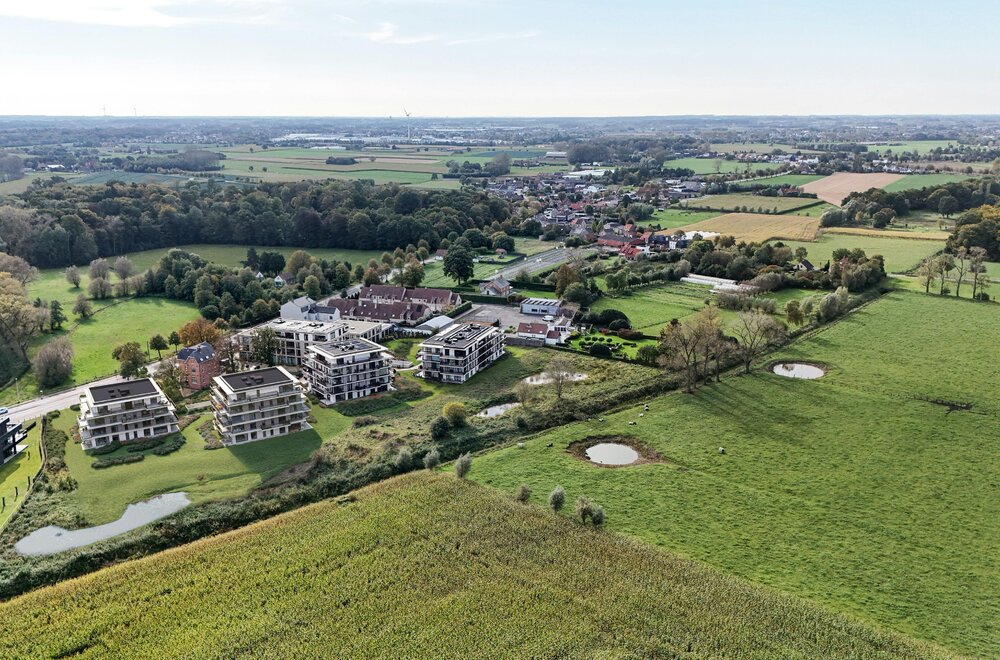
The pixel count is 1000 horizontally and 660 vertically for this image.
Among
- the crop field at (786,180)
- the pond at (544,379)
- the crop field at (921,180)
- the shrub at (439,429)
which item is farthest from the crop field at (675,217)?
the shrub at (439,429)

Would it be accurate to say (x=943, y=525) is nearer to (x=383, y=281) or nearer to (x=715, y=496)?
(x=715, y=496)

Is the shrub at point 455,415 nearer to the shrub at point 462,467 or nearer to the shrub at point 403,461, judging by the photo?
the shrub at point 403,461

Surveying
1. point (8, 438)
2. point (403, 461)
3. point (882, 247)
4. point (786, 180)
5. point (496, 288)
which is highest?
point (786, 180)

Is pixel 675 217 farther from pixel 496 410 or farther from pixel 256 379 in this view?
pixel 256 379

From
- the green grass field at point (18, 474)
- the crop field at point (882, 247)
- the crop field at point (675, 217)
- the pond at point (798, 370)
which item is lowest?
the green grass field at point (18, 474)

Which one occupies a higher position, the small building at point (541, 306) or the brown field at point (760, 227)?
the brown field at point (760, 227)

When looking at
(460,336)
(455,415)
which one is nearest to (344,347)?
(460,336)

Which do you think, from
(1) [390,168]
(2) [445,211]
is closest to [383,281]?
(2) [445,211]
